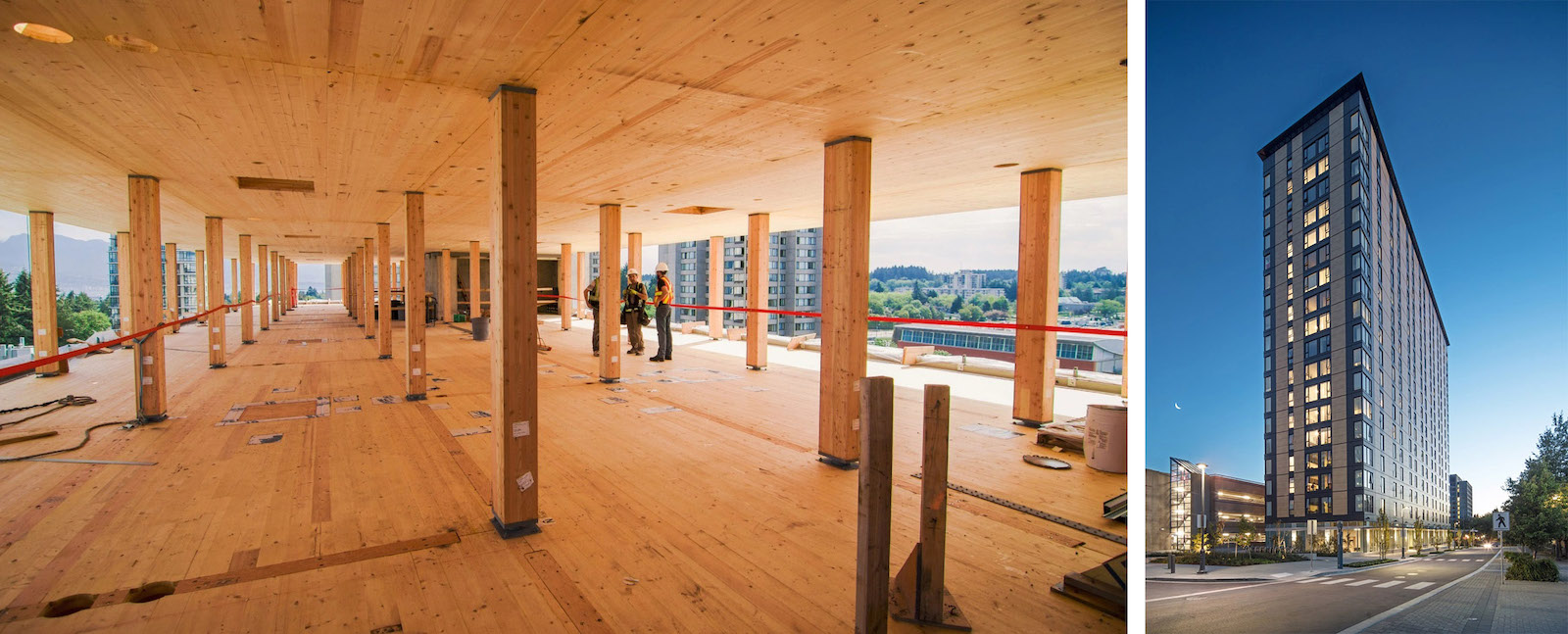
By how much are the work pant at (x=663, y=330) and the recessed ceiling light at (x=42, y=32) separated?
8.85m

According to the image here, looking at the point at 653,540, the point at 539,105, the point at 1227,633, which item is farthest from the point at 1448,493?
the point at 539,105

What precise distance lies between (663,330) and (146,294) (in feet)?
23.4

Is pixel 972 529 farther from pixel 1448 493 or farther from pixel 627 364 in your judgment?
pixel 627 364

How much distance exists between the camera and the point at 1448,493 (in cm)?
422

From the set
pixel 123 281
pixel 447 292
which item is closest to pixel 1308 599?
pixel 123 281

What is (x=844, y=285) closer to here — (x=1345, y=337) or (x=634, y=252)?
(x=1345, y=337)

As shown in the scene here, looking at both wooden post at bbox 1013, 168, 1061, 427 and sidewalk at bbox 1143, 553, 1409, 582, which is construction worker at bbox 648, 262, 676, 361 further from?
sidewalk at bbox 1143, 553, 1409, 582

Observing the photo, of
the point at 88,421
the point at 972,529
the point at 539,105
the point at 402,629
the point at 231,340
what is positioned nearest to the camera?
the point at 402,629

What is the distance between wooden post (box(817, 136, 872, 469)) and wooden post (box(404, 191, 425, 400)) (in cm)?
570

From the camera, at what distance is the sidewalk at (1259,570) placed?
4.89 meters

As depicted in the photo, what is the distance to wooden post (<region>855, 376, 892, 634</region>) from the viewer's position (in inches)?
92.4

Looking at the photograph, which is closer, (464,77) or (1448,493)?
(464,77)

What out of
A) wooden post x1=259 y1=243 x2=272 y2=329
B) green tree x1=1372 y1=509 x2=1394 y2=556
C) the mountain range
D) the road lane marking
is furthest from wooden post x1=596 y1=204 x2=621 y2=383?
wooden post x1=259 y1=243 x2=272 y2=329

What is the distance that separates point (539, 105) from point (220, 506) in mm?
3452
